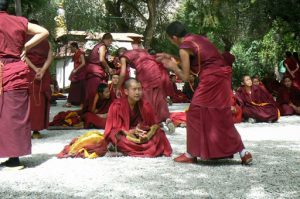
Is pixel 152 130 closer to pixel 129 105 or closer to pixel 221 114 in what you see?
Answer: pixel 129 105

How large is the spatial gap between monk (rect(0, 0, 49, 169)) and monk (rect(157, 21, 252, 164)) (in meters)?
1.42

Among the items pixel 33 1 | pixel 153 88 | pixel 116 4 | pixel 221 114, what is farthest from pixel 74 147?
pixel 116 4

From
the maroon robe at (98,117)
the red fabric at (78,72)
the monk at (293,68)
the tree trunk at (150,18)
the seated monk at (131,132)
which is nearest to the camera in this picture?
the seated monk at (131,132)

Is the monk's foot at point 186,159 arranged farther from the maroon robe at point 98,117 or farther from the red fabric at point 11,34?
the maroon robe at point 98,117

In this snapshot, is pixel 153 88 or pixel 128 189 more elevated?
pixel 153 88

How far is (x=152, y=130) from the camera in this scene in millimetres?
5871

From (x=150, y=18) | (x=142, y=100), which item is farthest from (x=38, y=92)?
(x=150, y=18)

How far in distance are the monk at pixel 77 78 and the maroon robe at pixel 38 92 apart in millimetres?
4721

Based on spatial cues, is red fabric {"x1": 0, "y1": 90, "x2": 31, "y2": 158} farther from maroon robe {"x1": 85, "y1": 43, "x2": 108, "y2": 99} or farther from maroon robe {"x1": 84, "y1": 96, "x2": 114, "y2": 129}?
maroon robe {"x1": 85, "y1": 43, "x2": 108, "y2": 99}

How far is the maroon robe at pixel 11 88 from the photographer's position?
16.2ft

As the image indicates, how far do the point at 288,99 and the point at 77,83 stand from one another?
5309mm

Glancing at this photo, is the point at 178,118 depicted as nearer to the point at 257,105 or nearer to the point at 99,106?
the point at 99,106

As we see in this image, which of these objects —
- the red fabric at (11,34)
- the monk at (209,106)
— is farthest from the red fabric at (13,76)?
the monk at (209,106)

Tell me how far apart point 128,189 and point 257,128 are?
5.18 m
